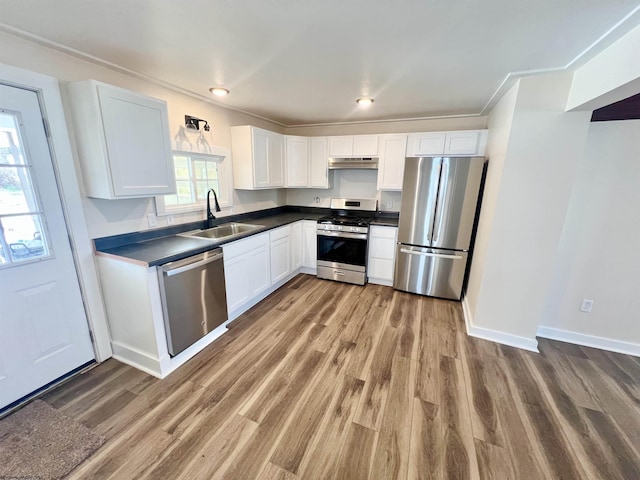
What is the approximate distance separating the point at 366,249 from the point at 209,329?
88.1 inches

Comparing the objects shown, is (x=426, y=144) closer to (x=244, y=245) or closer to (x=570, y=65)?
(x=570, y=65)

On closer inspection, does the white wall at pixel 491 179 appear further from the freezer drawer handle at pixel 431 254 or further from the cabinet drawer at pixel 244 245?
the cabinet drawer at pixel 244 245

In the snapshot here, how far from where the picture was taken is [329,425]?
1653mm

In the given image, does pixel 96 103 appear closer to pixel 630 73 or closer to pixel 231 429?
pixel 231 429

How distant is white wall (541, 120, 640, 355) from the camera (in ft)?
7.19

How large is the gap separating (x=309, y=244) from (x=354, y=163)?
1415 millimetres

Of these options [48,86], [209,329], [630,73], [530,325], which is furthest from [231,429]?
[630,73]

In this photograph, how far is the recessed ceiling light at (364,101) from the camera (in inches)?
112

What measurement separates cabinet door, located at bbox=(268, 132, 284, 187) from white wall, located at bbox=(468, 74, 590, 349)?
2759mm

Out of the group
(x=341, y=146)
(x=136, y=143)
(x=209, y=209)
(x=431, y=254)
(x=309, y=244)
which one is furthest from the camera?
(x=309, y=244)

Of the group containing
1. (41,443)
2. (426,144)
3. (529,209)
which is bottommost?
(41,443)

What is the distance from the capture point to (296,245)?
3941mm

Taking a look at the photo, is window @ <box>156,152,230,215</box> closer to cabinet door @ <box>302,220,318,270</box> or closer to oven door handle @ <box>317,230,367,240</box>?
cabinet door @ <box>302,220,318,270</box>

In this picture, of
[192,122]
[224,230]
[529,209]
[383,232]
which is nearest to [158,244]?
[224,230]
